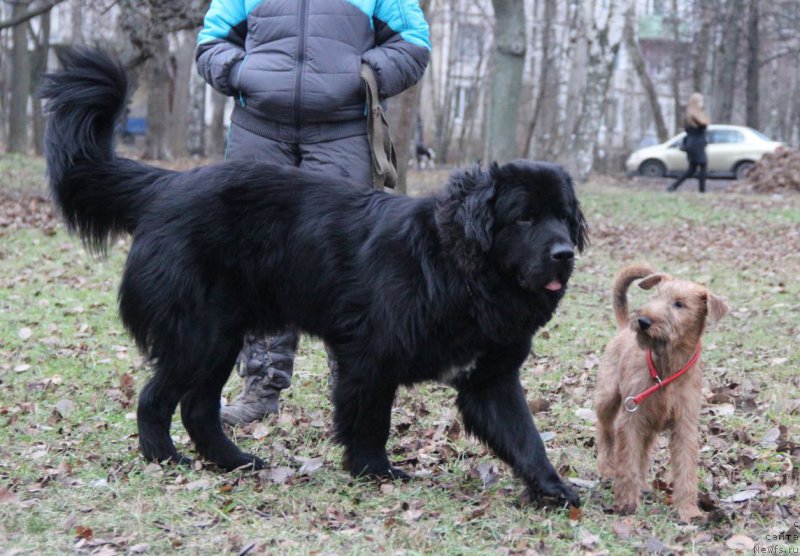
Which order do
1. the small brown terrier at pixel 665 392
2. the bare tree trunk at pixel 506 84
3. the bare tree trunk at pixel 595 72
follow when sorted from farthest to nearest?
1. the bare tree trunk at pixel 595 72
2. the bare tree trunk at pixel 506 84
3. the small brown terrier at pixel 665 392

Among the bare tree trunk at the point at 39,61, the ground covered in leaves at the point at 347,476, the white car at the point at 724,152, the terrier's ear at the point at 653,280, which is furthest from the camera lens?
the white car at the point at 724,152

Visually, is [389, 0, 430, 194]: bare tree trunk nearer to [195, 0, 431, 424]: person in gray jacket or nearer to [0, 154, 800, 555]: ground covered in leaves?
[0, 154, 800, 555]: ground covered in leaves

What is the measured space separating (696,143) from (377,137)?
686 inches

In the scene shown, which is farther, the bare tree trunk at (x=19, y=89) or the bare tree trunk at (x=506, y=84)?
the bare tree trunk at (x=19, y=89)

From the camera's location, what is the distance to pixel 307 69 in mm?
4898

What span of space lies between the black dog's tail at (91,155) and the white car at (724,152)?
2461cm

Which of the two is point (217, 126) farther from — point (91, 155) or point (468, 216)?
point (468, 216)

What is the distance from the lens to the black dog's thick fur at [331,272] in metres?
3.92

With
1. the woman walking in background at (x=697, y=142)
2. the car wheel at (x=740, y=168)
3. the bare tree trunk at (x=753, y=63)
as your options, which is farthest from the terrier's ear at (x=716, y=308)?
the bare tree trunk at (x=753, y=63)

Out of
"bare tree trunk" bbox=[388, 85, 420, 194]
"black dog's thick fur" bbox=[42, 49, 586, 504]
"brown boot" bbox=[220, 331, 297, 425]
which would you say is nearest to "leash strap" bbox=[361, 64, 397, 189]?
"black dog's thick fur" bbox=[42, 49, 586, 504]

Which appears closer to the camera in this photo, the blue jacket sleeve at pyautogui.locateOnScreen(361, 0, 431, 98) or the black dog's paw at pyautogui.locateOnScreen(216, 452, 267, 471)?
the black dog's paw at pyautogui.locateOnScreen(216, 452, 267, 471)

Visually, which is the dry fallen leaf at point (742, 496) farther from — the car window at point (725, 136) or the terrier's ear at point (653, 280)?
the car window at point (725, 136)

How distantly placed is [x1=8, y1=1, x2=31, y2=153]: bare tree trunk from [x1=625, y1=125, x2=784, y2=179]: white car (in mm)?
17951

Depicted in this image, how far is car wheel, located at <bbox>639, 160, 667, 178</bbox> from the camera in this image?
98.7ft
